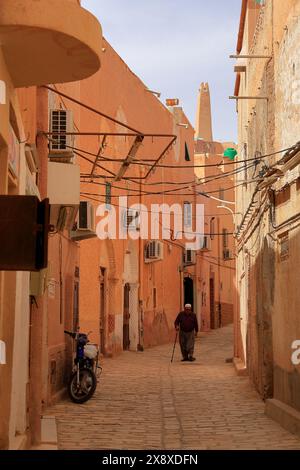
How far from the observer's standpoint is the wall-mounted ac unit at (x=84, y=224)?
14.4m

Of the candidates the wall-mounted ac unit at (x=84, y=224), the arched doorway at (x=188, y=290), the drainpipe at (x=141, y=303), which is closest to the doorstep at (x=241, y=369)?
the wall-mounted ac unit at (x=84, y=224)

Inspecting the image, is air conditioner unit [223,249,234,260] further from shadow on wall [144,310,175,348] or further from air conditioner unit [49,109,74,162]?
air conditioner unit [49,109,74,162]

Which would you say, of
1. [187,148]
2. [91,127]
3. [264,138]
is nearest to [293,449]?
[264,138]

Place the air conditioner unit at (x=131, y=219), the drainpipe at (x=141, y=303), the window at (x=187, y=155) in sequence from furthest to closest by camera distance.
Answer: the window at (x=187, y=155), the drainpipe at (x=141, y=303), the air conditioner unit at (x=131, y=219)

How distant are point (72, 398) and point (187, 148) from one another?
80.5 ft

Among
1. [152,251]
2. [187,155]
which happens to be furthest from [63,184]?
[187,155]

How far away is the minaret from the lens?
55.2 m

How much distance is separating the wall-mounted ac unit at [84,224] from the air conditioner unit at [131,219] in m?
8.02

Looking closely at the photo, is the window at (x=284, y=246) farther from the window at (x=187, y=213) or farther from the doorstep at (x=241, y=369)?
the window at (x=187, y=213)

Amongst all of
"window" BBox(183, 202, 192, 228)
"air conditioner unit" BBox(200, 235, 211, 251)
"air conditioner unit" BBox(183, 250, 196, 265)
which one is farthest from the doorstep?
"air conditioner unit" BBox(200, 235, 211, 251)

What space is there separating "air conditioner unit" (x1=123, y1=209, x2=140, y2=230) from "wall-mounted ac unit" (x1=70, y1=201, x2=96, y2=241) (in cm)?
802

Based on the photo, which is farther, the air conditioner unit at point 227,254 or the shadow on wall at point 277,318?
the air conditioner unit at point 227,254

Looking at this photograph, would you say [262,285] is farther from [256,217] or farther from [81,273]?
[81,273]

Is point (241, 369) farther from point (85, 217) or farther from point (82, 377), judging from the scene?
point (82, 377)
